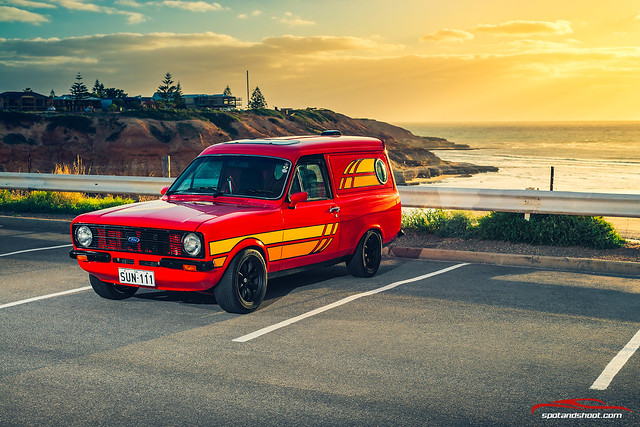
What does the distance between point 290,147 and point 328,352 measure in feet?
10.7

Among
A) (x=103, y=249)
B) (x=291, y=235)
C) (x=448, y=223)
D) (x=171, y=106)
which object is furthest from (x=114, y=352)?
(x=171, y=106)

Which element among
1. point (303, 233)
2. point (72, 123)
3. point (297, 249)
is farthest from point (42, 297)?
point (72, 123)

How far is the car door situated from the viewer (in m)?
8.45

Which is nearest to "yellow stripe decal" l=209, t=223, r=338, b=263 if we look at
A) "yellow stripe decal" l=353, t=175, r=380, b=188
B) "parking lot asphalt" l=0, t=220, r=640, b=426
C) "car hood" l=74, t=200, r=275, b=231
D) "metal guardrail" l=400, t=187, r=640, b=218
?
"car hood" l=74, t=200, r=275, b=231

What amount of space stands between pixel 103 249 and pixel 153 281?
0.77 m

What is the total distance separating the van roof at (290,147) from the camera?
8867 millimetres

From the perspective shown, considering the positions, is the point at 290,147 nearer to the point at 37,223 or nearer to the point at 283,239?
the point at 283,239

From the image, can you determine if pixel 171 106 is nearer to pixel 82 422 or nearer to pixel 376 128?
pixel 376 128

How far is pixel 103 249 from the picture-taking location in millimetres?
7902

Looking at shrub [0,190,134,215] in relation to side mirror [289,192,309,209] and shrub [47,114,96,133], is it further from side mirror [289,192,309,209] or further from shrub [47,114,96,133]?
shrub [47,114,96,133]

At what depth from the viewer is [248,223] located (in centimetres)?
777

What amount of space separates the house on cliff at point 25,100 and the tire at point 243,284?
5191 inches

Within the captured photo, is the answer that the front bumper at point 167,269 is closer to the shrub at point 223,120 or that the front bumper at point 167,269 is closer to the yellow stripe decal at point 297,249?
the yellow stripe decal at point 297,249

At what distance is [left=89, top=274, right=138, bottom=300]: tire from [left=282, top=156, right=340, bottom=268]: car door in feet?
6.53
